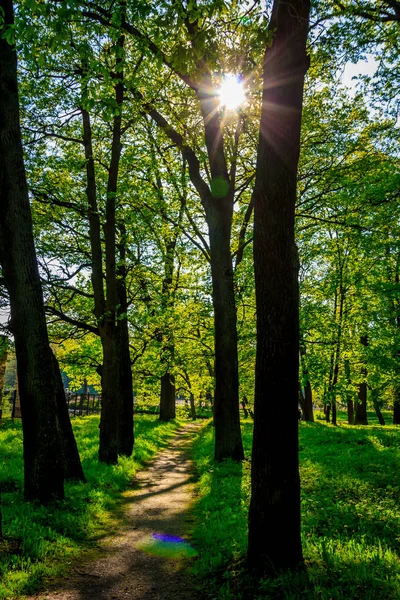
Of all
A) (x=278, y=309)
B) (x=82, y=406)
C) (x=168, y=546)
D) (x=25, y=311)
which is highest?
(x=25, y=311)

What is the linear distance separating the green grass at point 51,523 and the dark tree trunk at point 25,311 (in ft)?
1.74

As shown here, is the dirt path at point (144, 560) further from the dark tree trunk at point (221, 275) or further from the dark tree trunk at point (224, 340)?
the dark tree trunk at point (221, 275)

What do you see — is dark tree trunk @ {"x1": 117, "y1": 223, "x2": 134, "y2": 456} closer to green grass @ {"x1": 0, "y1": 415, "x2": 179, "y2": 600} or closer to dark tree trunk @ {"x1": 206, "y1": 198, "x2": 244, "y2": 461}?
green grass @ {"x1": 0, "y1": 415, "x2": 179, "y2": 600}

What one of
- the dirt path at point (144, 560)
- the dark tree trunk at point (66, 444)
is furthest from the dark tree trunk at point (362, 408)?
the dark tree trunk at point (66, 444)

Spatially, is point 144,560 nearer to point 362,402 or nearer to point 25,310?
point 25,310

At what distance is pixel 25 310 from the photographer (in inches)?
271

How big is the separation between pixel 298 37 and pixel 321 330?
19279 millimetres

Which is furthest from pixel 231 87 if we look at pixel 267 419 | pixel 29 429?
pixel 29 429

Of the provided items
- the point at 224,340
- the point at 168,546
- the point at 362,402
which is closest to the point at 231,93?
the point at 224,340

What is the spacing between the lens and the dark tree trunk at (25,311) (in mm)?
6766

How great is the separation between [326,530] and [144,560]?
253 cm

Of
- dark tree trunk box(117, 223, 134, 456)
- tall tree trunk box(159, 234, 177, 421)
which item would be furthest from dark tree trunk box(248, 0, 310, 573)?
tall tree trunk box(159, 234, 177, 421)

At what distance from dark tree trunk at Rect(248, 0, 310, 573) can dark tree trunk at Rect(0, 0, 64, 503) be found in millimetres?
3965

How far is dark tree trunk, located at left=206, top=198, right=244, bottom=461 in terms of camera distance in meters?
11.5
